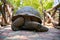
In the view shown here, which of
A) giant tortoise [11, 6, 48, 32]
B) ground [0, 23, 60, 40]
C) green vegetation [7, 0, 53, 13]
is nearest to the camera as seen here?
ground [0, 23, 60, 40]

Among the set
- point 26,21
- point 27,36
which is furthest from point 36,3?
point 27,36

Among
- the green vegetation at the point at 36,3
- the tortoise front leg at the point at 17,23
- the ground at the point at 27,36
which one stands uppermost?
the green vegetation at the point at 36,3

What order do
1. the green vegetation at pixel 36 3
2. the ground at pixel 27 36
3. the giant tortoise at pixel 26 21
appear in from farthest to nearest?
1. the green vegetation at pixel 36 3
2. the giant tortoise at pixel 26 21
3. the ground at pixel 27 36

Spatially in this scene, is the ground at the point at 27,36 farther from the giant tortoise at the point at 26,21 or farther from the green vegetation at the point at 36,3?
the green vegetation at the point at 36,3

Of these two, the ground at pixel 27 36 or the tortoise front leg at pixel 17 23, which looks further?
the tortoise front leg at pixel 17 23

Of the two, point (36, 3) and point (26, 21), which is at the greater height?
point (36, 3)

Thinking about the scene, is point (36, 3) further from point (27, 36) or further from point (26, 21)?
point (27, 36)

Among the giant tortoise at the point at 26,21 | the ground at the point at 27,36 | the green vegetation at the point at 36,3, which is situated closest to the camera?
the ground at the point at 27,36

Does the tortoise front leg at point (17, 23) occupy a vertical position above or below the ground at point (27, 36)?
above

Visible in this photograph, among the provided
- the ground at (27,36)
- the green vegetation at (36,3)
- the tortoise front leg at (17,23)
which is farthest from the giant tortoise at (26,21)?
the green vegetation at (36,3)

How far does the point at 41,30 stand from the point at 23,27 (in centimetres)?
56

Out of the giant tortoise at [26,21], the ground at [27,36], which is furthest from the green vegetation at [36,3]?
the ground at [27,36]

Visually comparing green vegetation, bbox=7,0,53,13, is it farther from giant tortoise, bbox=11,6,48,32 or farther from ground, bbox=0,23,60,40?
ground, bbox=0,23,60,40

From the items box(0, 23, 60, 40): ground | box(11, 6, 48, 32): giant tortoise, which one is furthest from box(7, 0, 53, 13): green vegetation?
box(0, 23, 60, 40): ground
